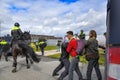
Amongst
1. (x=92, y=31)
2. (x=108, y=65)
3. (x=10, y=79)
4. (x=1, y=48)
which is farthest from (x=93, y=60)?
(x=1, y=48)

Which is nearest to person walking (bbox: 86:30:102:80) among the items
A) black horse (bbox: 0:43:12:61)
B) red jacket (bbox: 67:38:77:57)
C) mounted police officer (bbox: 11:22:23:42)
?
red jacket (bbox: 67:38:77:57)

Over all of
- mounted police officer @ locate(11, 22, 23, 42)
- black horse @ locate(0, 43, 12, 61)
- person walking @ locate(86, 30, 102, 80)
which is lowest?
black horse @ locate(0, 43, 12, 61)

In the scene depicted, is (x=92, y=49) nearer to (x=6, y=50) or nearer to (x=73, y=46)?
(x=73, y=46)

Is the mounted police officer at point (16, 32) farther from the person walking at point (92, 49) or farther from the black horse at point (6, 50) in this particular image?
the black horse at point (6, 50)

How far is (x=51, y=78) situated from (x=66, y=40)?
7.13ft

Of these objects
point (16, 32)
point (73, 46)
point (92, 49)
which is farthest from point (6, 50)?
point (73, 46)

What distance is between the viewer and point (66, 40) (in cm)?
1018

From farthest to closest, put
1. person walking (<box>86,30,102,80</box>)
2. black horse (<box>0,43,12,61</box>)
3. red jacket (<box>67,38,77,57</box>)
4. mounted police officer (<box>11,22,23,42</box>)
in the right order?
black horse (<box>0,43,12,61</box>), mounted police officer (<box>11,22,23,42</box>), person walking (<box>86,30,102,80</box>), red jacket (<box>67,38,77,57</box>)

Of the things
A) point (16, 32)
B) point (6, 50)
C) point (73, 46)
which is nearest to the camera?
point (73, 46)

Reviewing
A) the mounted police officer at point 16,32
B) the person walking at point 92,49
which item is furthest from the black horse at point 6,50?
the person walking at point 92,49

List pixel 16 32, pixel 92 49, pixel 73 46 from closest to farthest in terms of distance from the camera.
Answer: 1. pixel 73 46
2. pixel 92 49
3. pixel 16 32

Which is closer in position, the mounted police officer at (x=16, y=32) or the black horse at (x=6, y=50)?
the mounted police officer at (x=16, y=32)

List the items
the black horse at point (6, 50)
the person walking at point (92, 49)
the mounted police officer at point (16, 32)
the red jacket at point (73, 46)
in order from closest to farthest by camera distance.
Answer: the red jacket at point (73, 46), the person walking at point (92, 49), the mounted police officer at point (16, 32), the black horse at point (6, 50)

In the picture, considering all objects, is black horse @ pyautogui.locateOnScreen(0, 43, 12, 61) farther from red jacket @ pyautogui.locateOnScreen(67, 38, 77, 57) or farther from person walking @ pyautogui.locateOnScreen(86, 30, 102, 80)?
red jacket @ pyautogui.locateOnScreen(67, 38, 77, 57)
